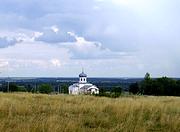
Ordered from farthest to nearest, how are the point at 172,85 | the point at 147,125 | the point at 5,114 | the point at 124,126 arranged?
the point at 172,85 < the point at 5,114 < the point at 147,125 < the point at 124,126

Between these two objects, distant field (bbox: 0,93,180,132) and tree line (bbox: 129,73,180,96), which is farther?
tree line (bbox: 129,73,180,96)

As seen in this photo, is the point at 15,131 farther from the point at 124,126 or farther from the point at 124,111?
the point at 124,111

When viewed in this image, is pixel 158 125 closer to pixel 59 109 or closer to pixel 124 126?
pixel 124 126

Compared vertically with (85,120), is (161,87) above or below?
below

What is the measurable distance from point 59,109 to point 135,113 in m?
2.44

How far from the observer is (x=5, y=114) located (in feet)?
34.5

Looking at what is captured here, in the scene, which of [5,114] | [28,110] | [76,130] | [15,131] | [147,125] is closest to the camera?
[15,131]

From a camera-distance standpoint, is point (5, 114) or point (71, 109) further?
point (71, 109)

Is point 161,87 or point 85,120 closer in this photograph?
point 85,120

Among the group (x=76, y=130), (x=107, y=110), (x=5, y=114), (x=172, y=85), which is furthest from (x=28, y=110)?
(x=172, y=85)

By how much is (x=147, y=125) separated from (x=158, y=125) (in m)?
0.40

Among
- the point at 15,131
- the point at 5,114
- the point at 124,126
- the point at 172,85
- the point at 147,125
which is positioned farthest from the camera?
the point at 172,85

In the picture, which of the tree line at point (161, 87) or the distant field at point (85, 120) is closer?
the distant field at point (85, 120)

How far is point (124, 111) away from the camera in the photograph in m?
11.7
